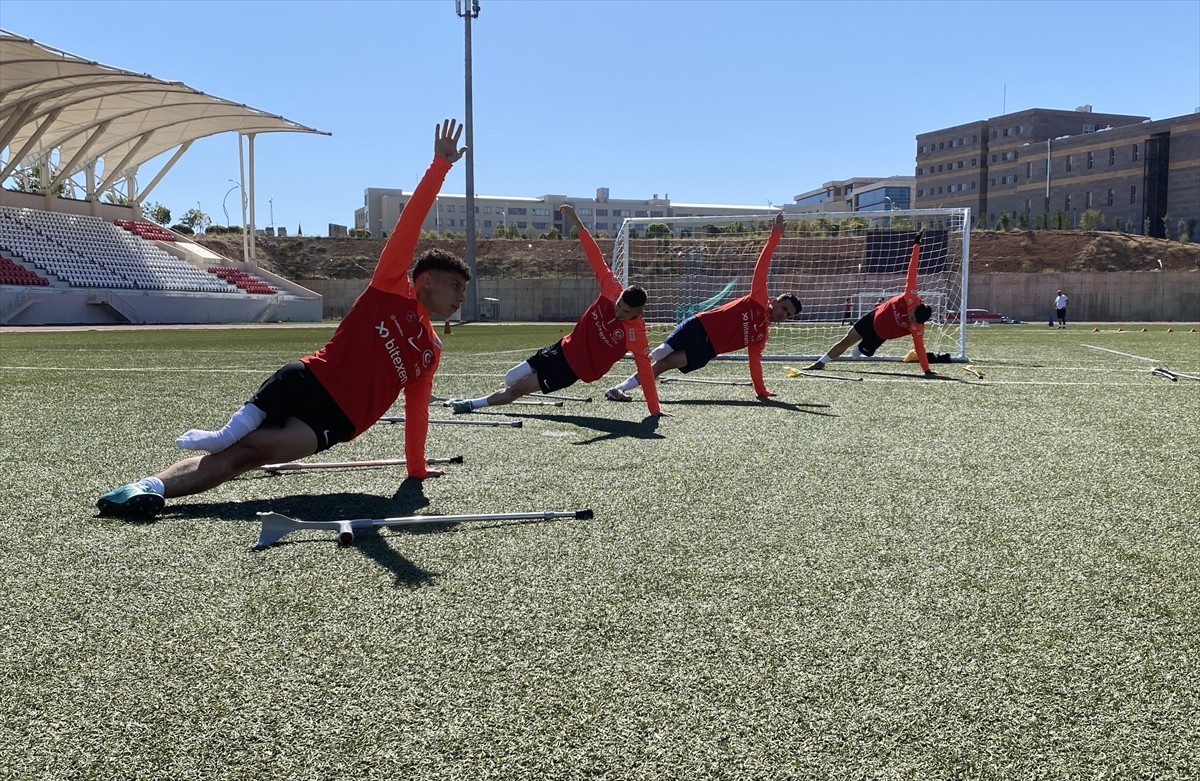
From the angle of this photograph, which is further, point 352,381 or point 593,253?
point 593,253

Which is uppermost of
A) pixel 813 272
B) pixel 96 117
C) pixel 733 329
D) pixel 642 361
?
pixel 96 117

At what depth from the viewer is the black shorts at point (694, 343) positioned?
32.4 ft

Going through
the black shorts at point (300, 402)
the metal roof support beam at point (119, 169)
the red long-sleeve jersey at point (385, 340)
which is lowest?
the black shorts at point (300, 402)

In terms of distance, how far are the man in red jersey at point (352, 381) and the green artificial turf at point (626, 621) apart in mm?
208

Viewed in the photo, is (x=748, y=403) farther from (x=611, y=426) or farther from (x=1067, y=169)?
(x=1067, y=169)

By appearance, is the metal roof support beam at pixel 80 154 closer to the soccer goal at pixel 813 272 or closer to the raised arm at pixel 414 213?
the soccer goal at pixel 813 272

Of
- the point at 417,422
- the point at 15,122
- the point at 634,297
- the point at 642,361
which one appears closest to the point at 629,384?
the point at 642,361

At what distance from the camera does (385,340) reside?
4.39 metres

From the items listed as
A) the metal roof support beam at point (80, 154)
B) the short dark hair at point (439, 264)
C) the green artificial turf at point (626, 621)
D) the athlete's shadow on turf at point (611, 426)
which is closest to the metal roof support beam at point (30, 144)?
the metal roof support beam at point (80, 154)

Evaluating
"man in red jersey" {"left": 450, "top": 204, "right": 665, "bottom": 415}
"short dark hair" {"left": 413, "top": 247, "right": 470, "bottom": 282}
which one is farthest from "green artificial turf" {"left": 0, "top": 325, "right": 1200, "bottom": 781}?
"man in red jersey" {"left": 450, "top": 204, "right": 665, "bottom": 415}

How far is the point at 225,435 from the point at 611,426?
3.53 meters

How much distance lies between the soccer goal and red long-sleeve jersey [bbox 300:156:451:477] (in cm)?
1653

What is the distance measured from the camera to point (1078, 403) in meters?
8.55

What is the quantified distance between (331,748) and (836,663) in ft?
4.25
